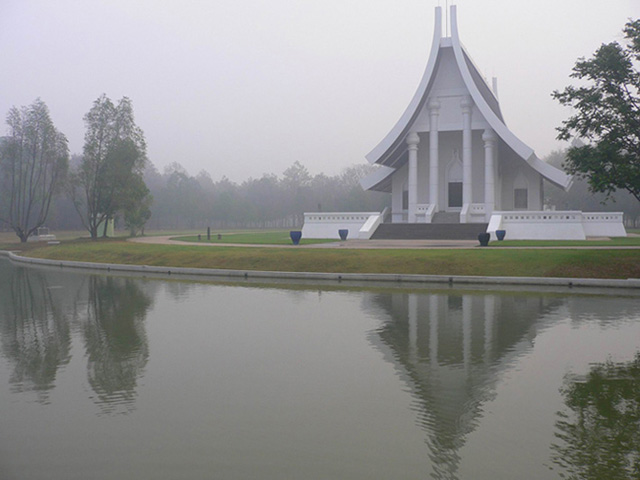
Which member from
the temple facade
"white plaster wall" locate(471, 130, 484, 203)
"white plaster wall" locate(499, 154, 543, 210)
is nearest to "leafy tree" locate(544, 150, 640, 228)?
"white plaster wall" locate(499, 154, 543, 210)

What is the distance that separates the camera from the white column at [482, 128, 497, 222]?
35250mm

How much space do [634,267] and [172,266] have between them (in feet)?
54.4

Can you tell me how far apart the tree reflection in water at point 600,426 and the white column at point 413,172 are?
30390mm

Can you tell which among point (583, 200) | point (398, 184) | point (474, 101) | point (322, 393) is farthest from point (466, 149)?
point (583, 200)

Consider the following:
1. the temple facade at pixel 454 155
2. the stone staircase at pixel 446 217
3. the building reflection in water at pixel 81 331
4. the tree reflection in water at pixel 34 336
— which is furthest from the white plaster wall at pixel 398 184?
the tree reflection in water at pixel 34 336

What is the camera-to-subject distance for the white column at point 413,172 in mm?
37125

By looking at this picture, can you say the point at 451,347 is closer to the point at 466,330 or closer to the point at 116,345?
the point at 466,330

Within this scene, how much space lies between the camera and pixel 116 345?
878 cm

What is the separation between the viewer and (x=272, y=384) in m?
6.56

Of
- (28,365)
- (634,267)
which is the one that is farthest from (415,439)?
(634,267)

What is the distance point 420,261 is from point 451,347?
1128 cm

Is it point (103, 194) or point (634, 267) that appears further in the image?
point (103, 194)

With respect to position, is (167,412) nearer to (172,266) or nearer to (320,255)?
(320,255)

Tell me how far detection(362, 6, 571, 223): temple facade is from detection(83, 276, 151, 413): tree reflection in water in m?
24.5
